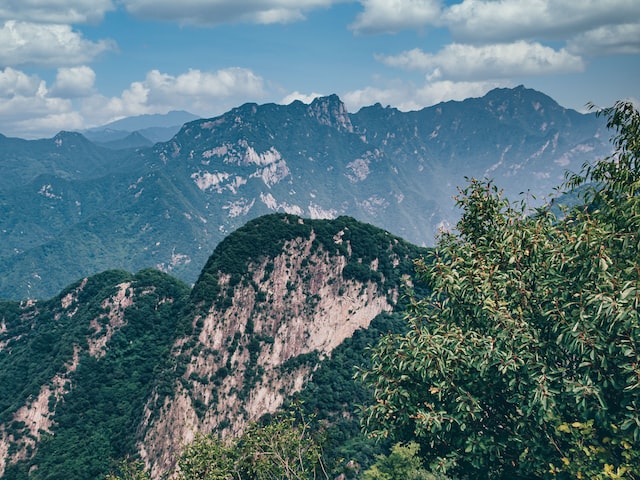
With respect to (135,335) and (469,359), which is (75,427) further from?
(469,359)

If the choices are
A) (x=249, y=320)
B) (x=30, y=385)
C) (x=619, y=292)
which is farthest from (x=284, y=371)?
(x=619, y=292)

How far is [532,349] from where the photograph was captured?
798 inches

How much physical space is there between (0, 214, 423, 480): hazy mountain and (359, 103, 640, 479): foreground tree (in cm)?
8146

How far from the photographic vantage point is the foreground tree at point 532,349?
17.7 meters

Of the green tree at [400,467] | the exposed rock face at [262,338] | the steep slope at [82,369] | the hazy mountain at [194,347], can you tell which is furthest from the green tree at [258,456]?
the steep slope at [82,369]

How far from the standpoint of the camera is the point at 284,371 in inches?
4729

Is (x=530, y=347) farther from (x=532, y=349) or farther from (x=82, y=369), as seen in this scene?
(x=82, y=369)

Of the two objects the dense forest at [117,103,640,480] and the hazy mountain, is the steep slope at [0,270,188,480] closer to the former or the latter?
the hazy mountain

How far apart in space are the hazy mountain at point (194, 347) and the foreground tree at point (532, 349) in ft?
267

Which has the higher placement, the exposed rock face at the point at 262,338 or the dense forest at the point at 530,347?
the dense forest at the point at 530,347

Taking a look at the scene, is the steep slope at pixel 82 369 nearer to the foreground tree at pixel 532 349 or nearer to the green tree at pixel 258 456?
the green tree at pixel 258 456

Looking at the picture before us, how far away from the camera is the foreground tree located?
17.7 m

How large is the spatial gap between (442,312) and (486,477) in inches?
311

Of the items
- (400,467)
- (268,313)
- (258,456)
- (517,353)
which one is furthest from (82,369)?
(517,353)
